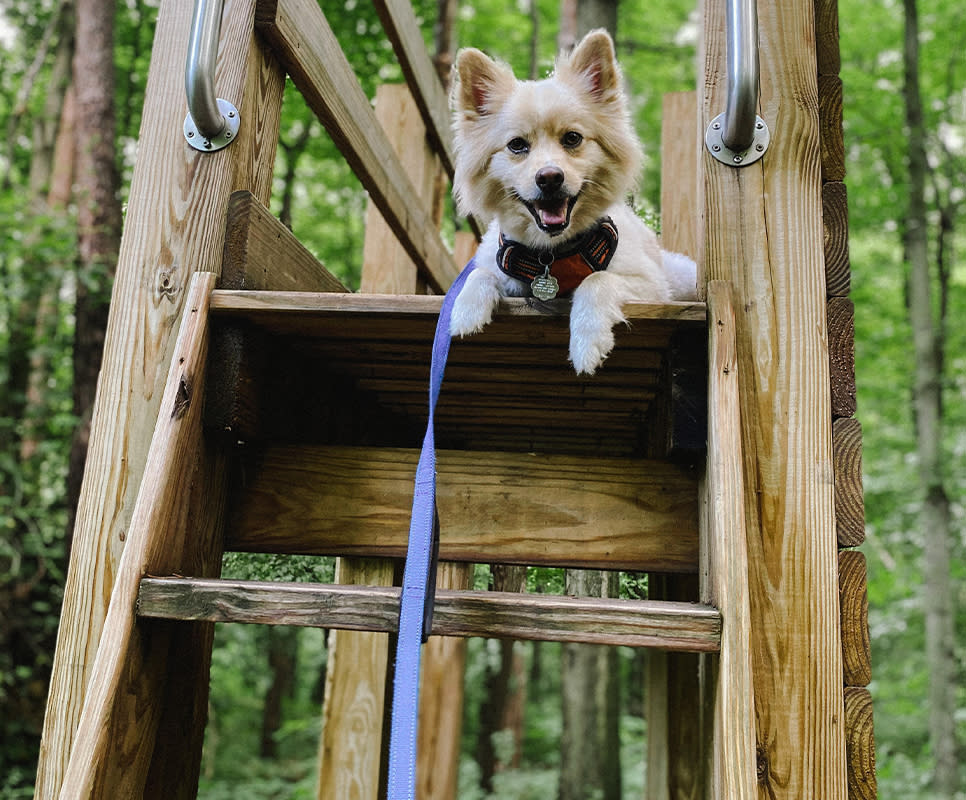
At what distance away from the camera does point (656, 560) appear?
5.90 feet

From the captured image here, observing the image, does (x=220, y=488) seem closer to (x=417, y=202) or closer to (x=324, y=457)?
(x=324, y=457)

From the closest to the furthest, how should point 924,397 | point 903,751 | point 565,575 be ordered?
point 565,575, point 924,397, point 903,751

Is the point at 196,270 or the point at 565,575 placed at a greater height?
the point at 196,270

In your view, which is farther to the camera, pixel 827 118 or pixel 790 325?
pixel 827 118

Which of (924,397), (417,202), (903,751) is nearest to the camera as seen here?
(417,202)

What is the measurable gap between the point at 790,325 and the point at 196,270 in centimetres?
133

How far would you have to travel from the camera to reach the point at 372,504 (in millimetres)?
1902

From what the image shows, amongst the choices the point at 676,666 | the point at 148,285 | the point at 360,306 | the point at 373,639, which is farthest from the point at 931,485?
the point at 148,285

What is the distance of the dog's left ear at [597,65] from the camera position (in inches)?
92.7

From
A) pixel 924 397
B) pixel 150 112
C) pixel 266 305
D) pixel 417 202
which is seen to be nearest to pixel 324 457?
pixel 266 305

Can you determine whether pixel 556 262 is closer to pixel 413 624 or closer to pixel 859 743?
pixel 413 624

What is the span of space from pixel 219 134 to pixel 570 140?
1030mm

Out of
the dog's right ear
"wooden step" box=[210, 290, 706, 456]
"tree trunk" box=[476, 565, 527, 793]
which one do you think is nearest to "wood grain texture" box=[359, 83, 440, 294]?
the dog's right ear

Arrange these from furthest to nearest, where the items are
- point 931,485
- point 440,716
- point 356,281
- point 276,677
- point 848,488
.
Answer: point 276,677, point 356,281, point 931,485, point 440,716, point 848,488
